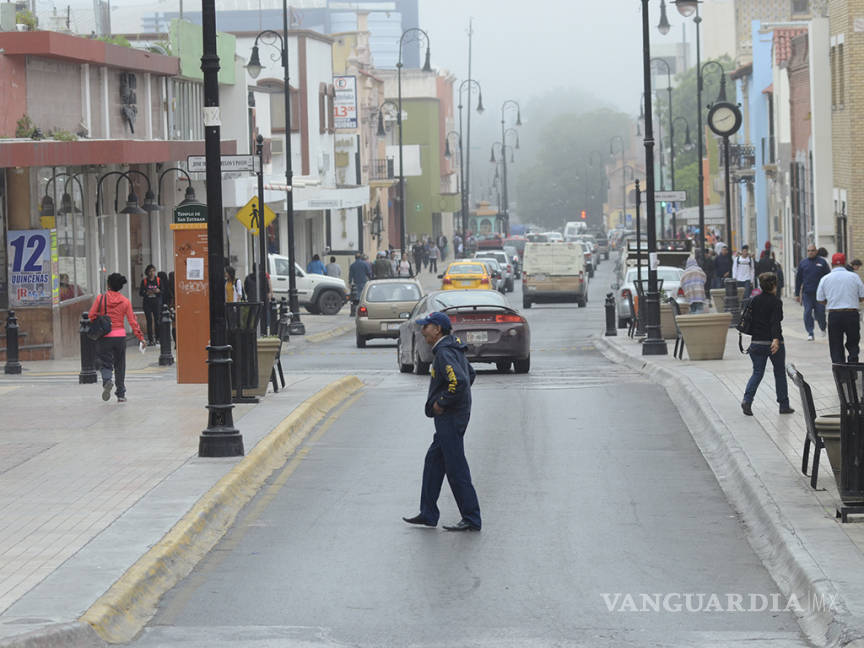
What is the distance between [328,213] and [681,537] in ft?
212

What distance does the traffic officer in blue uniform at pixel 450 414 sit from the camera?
1159cm

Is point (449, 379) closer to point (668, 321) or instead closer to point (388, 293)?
point (668, 321)

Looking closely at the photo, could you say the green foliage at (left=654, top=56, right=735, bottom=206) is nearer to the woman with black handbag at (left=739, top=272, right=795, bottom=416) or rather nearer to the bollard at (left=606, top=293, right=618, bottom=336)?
the bollard at (left=606, top=293, right=618, bottom=336)

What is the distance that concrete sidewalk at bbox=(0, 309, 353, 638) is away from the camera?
9.38 metres

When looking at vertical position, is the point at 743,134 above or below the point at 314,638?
above

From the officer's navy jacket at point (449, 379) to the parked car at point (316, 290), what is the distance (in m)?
38.3

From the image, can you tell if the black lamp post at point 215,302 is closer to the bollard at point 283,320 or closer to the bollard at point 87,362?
the bollard at point 87,362

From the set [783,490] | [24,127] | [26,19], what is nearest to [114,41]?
[26,19]

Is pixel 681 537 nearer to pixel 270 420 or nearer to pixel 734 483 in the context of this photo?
pixel 734 483

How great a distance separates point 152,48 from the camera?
41.0m

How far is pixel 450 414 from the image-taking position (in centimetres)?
1167

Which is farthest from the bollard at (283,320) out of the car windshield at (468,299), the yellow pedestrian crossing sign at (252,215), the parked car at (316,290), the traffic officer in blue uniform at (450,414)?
the traffic officer in blue uniform at (450,414)

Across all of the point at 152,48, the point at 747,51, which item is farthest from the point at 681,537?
the point at 747,51

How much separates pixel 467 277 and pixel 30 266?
25.5m
